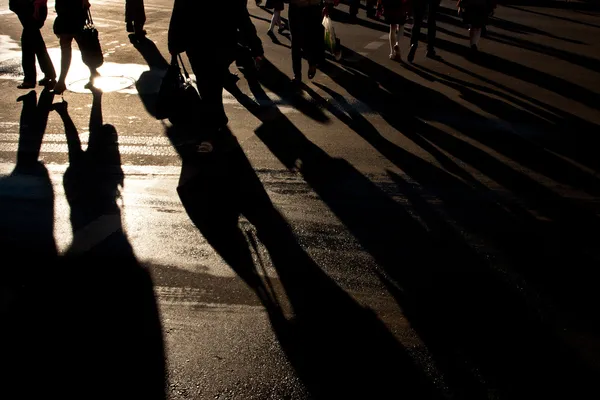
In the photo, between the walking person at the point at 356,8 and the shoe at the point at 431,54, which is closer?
the shoe at the point at 431,54

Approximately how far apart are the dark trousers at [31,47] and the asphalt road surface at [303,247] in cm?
46

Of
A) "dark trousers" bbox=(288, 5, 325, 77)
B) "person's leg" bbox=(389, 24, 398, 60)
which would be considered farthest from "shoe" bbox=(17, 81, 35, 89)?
"person's leg" bbox=(389, 24, 398, 60)

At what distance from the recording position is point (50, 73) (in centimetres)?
928

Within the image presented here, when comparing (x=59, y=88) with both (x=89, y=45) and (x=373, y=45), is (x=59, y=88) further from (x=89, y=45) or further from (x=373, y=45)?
(x=373, y=45)

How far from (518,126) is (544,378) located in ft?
16.4

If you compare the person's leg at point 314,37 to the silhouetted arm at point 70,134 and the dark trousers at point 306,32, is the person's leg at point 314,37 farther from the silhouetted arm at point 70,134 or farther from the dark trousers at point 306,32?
the silhouetted arm at point 70,134

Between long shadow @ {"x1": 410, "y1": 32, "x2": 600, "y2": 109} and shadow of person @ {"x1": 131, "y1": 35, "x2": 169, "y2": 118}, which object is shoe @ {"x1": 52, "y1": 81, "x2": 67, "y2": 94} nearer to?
shadow of person @ {"x1": 131, "y1": 35, "x2": 169, "y2": 118}

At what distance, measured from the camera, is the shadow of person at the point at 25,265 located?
11.3 ft

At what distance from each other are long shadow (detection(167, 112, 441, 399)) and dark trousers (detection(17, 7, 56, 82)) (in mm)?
3613

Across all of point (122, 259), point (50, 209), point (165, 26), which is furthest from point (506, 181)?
point (165, 26)

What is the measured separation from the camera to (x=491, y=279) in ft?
14.1

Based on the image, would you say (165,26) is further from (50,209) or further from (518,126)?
(50,209)

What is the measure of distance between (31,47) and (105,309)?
6.21 meters

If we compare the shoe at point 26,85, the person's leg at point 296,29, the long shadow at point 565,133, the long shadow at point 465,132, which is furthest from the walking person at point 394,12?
the shoe at point 26,85
